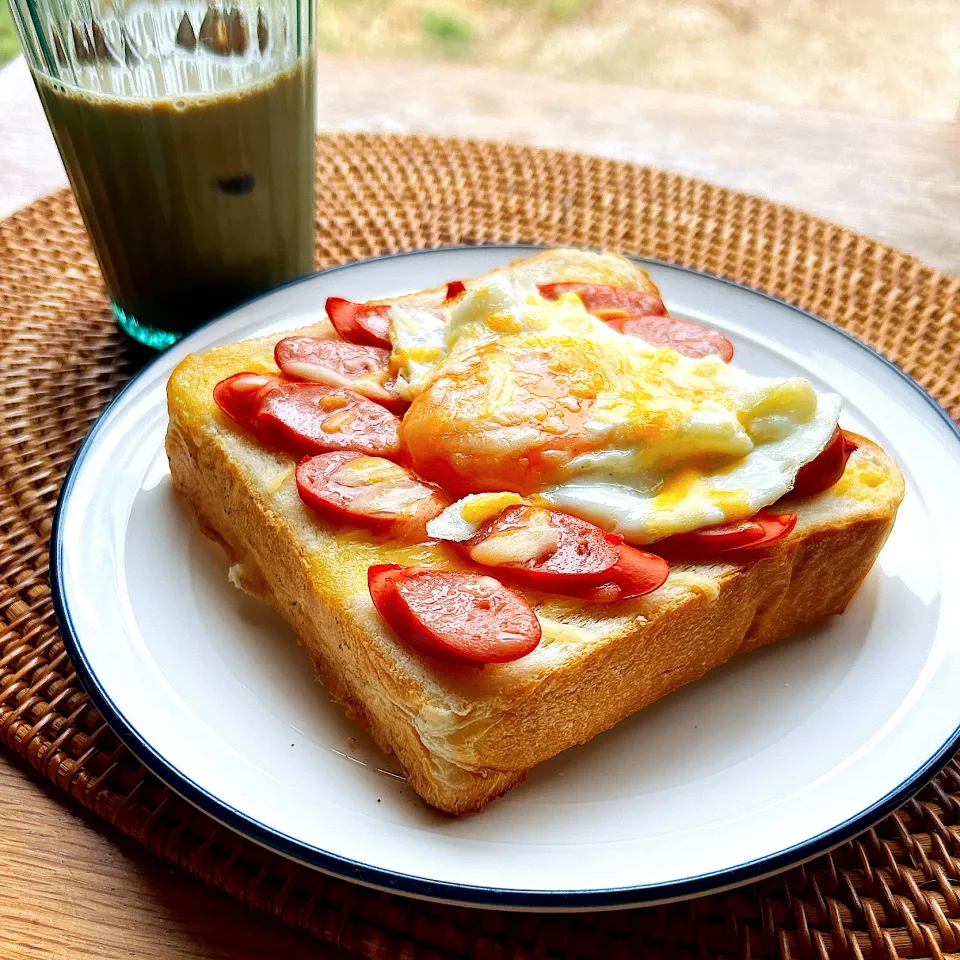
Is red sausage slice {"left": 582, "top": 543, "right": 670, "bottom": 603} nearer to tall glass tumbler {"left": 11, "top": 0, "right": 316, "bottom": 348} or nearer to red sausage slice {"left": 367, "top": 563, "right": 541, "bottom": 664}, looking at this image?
red sausage slice {"left": 367, "top": 563, "right": 541, "bottom": 664}

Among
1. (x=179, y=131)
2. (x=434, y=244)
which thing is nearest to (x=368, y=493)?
(x=179, y=131)

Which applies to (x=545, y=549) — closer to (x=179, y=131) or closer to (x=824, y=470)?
(x=824, y=470)

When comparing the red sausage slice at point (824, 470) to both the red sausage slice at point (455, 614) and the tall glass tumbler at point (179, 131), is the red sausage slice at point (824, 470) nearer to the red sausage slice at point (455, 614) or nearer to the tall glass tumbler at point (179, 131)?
the red sausage slice at point (455, 614)

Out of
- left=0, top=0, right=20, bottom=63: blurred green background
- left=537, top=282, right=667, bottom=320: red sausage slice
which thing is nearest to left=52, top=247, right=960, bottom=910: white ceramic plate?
left=537, top=282, right=667, bottom=320: red sausage slice

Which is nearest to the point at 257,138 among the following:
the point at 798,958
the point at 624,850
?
the point at 624,850

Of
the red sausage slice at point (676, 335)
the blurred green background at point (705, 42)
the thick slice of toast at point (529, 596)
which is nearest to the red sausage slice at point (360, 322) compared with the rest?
the thick slice of toast at point (529, 596)
